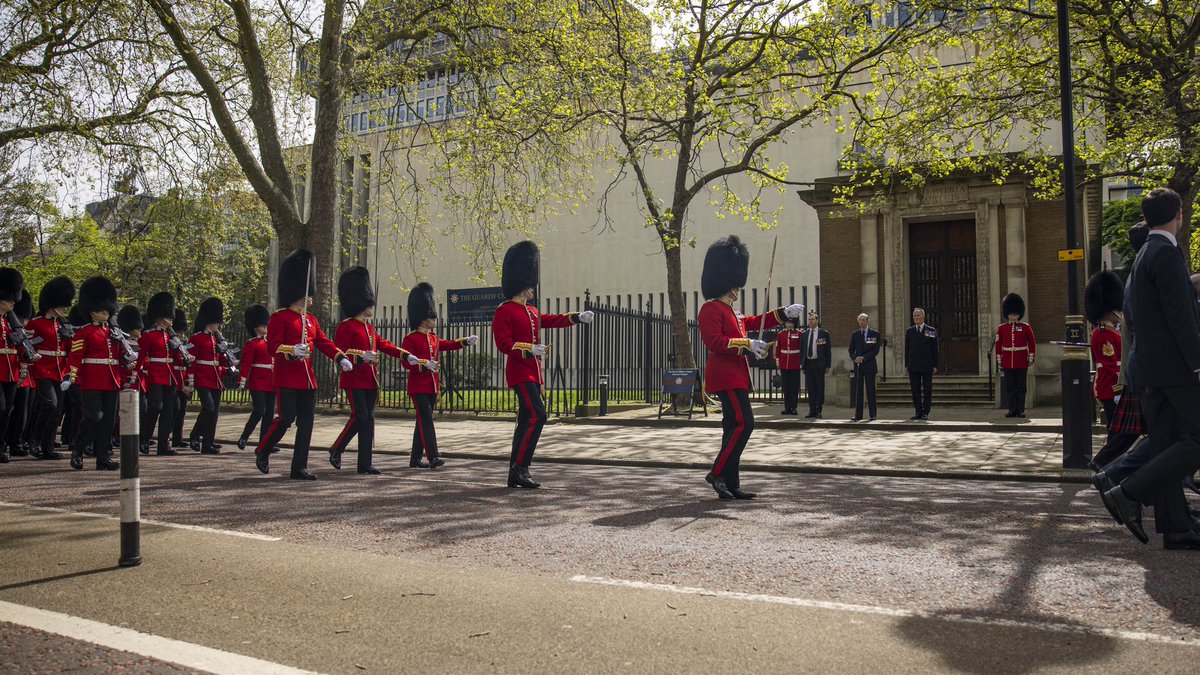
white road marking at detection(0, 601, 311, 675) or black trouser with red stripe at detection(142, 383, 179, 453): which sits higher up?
black trouser with red stripe at detection(142, 383, 179, 453)

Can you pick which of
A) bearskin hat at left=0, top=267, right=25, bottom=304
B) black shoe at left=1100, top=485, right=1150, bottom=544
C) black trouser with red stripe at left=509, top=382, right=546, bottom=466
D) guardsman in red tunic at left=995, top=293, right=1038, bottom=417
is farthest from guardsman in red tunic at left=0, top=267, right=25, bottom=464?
guardsman in red tunic at left=995, top=293, right=1038, bottom=417

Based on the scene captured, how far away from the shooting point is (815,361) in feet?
58.6

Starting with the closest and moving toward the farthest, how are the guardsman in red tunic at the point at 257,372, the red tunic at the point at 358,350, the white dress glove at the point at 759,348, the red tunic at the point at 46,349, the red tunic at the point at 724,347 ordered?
the white dress glove at the point at 759,348 → the red tunic at the point at 724,347 → the red tunic at the point at 358,350 → the red tunic at the point at 46,349 → the guardsman in red tunic at the point at 257,372

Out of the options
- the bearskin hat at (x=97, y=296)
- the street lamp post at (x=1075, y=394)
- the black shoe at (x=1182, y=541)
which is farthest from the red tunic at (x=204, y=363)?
the black shoe at (x=1182, y=541)

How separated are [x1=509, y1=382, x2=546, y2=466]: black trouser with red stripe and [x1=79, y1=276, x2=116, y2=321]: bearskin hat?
18.5ft

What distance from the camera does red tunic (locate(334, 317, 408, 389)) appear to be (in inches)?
430

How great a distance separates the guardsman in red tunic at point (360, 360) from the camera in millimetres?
10805

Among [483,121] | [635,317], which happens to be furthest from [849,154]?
[483,121]

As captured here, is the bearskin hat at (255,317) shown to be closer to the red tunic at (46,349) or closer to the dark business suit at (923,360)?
the red tunic at (46,349)

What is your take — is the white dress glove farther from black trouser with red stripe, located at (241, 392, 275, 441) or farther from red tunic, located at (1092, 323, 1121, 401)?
black trouser with red stripe, located at (241, 392, 275, 441)

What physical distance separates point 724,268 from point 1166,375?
391 centimetres

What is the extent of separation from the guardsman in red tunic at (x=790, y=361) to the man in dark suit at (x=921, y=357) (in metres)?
2.06

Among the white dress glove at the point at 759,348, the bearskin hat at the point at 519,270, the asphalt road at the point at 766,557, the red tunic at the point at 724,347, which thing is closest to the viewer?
the asphalt road at the point at 766,557

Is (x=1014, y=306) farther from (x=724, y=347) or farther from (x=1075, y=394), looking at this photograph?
(x=724, y=347)
